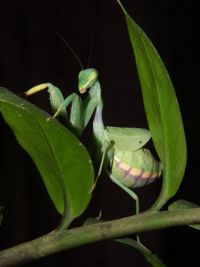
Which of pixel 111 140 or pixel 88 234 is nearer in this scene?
pixel 88 234

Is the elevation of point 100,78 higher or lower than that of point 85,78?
lower

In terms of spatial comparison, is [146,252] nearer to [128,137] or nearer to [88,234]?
[88,234]

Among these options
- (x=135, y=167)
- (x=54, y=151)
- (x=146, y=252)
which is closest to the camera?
(x=54, y=151)

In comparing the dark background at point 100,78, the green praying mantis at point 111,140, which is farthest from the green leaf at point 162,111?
the dark background at point 100,78

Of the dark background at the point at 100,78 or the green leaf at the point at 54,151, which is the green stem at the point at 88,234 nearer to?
the green leaf at the point at 54,151

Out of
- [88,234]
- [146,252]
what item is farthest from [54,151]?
[146,252]

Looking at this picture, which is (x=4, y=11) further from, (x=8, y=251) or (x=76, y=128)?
(x=8, y=251)
